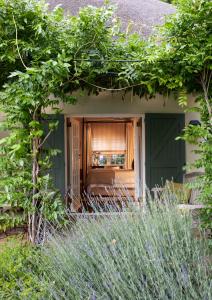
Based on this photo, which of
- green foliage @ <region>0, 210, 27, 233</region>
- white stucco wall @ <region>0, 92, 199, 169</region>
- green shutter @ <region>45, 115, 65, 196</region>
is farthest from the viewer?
white stucco wall @ <region>0, 92, 199, 169</region>

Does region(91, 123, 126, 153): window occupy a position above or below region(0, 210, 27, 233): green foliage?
above

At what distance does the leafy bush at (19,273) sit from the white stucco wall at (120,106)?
331 centimetres

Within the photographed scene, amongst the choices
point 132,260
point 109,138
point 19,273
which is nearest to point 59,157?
point 19,273

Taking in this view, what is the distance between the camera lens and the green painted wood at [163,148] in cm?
590

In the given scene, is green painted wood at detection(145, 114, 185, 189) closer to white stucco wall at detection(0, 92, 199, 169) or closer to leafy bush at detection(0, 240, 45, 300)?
white stucco wall at detection(0, 92, 199, 169)

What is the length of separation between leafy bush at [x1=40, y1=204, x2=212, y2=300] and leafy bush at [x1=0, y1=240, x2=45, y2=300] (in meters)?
0.15

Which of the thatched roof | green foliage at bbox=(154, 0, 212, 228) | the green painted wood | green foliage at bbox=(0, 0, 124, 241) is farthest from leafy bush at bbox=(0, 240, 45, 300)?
the thatched roof

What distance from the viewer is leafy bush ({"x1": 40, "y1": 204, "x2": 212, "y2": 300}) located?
1911mm

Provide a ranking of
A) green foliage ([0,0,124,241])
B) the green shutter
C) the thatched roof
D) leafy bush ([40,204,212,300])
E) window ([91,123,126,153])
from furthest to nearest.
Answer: window ([91,123,126,153]) → the green shutter → the thatched roof → green foliage ([0,0,124,241]) → leafy bush ([40,204,212,300])

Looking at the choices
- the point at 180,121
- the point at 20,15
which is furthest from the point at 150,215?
the point at 180,121

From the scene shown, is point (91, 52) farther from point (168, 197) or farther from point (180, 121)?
point (180, 121)

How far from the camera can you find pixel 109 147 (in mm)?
11852

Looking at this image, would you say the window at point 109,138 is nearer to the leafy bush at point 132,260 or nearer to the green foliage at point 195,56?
the green foliage at point 195,56

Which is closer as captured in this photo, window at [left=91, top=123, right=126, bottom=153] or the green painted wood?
the green painted wood
